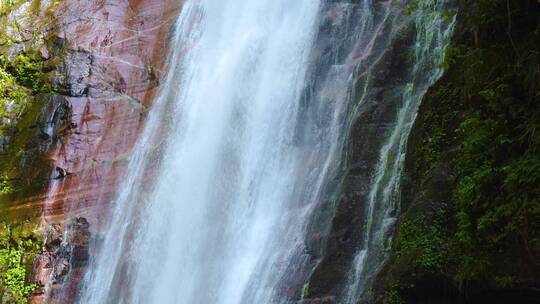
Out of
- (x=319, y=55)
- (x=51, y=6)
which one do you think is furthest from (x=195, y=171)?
(x=51, y=6)

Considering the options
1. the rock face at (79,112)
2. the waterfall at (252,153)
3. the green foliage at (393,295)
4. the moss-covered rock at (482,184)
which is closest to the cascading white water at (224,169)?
the waterfall at (252,153)

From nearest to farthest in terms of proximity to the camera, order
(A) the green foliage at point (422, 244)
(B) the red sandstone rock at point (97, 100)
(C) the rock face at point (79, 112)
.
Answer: (A) the green foliage at point (422, 244), (C) the rock face at point (79, 112), (B) the red sandstone rock at point (97, 100)

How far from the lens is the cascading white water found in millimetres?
9586

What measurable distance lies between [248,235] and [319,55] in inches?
153

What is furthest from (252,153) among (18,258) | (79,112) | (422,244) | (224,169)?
(18,258)

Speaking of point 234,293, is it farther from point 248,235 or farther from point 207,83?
point 207,83

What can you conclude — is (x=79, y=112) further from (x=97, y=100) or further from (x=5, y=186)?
(x=5, y=186)

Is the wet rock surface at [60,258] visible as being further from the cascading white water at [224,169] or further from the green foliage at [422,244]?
the green foliage at [422,244]

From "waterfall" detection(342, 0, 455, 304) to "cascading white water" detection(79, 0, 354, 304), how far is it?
1.41 m

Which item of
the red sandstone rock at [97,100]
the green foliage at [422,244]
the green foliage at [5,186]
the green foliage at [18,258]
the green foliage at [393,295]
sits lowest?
the green foliage at [18,258]

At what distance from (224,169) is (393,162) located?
15.0 feet

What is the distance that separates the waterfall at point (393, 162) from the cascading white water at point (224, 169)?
4.62 ft

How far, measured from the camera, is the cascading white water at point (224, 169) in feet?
A: 31.4

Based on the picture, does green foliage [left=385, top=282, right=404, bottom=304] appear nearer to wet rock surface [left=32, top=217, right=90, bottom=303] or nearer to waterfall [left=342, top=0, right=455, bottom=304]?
waterfall [left=342, top=0, right=455, bottom=304]
